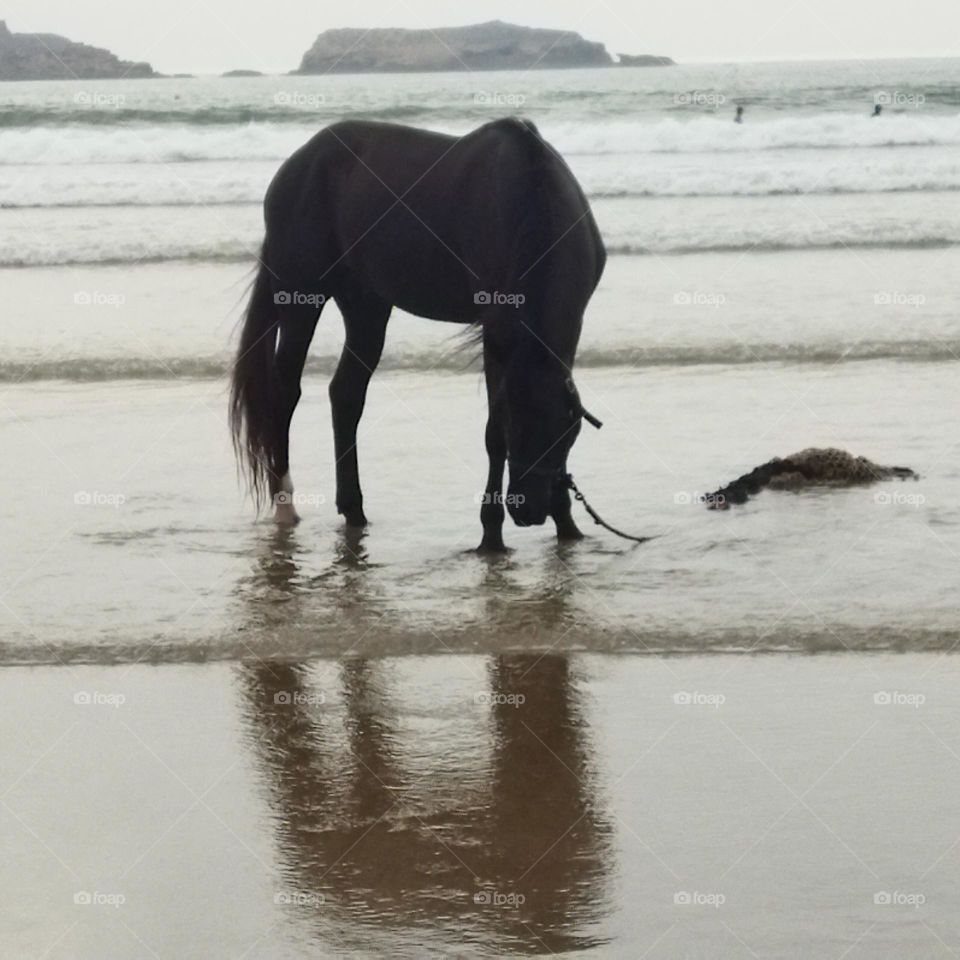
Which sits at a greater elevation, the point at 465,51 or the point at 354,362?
the point at 465,51

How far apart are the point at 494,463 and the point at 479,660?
1285 millimetres

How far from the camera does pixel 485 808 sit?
2816 mm

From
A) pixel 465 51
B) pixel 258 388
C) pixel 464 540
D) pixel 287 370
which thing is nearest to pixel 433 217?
pixel 287 370

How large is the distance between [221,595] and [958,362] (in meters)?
4.82

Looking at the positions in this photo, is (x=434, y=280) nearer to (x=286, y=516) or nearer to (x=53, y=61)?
(x=286, y=516)

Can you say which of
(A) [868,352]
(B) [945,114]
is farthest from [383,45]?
(A) [868,352]

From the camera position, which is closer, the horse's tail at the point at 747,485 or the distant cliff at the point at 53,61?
the horse's tail at the point at 747,485

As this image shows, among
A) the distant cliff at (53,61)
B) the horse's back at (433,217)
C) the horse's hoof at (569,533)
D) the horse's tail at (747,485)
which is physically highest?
the distant cliff at (53,61)

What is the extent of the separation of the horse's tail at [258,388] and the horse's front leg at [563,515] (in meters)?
1.19

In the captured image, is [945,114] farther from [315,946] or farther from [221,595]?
[315,946]

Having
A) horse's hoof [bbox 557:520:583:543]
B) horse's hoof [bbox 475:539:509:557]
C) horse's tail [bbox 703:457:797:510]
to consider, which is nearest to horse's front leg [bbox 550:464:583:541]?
horse's hoof [bbox 557:520:583:543]

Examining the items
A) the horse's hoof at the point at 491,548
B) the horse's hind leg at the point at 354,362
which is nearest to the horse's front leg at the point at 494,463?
the horse's hoof at the point at 491,548

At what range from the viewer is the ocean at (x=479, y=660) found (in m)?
2.46

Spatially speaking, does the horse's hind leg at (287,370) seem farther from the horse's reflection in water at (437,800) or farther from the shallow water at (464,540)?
the horse's reflection in water at (437,800)
